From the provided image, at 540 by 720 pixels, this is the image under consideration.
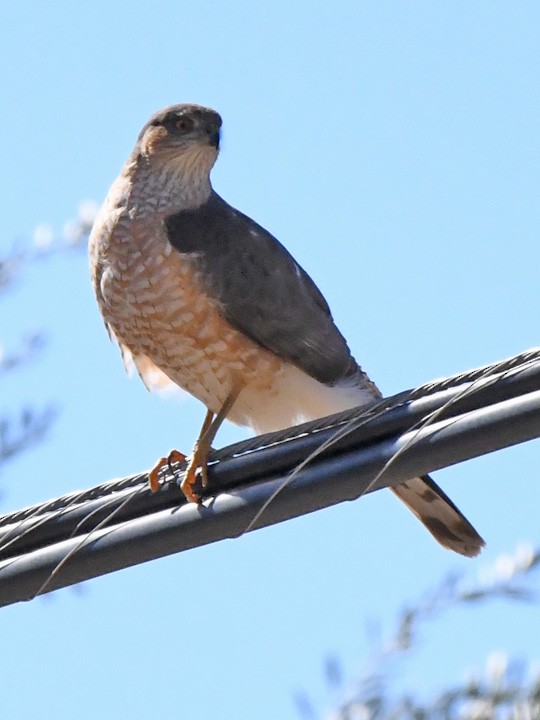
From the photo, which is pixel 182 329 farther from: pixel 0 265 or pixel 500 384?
pixel 500 384

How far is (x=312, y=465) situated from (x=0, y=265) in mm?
1730

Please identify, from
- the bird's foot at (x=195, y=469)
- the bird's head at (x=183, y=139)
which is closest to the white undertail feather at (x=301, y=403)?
the bird's foot at (x=195, y=469)

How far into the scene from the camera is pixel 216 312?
5.24m

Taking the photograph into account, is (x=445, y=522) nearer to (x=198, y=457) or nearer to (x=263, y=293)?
(x=198, y=457)

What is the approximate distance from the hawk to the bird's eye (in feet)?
0.98

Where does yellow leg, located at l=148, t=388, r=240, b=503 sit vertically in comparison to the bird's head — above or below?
below

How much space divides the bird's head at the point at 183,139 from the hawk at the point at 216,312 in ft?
0.44

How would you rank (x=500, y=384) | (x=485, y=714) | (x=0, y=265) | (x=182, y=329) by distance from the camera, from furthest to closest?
(x=182, y=329) → (x=0, y=265) → (x=500, y=384) → (x=485, y=714)

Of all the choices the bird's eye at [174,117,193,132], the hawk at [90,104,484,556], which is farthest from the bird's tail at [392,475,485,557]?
the bird's eye at [174,117,193,132]

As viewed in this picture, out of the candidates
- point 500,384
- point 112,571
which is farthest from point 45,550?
point 500,384

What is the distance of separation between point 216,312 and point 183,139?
990mm

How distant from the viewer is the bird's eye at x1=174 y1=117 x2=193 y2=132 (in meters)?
5.93

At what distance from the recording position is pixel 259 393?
538cm

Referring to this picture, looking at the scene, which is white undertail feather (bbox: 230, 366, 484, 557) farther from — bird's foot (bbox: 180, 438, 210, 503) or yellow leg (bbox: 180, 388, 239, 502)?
bird's foot (bbox: 180, 438, 210, 503)
